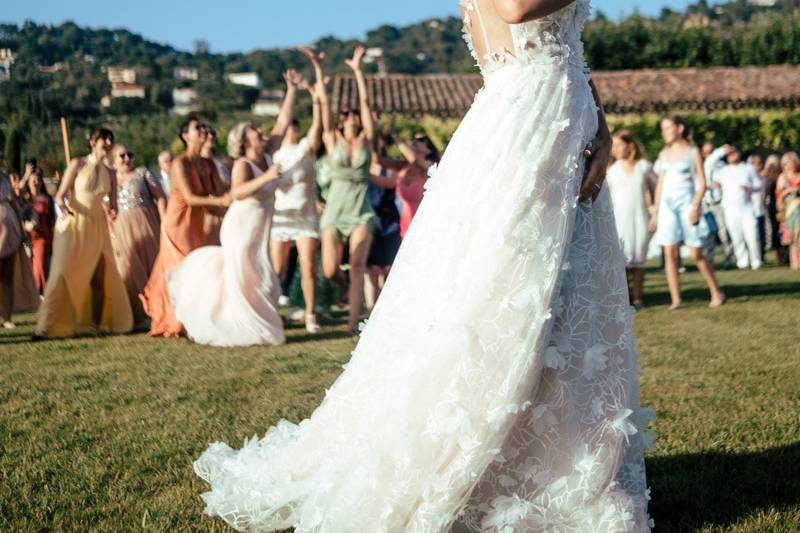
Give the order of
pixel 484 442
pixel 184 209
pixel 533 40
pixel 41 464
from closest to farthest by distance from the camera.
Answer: pixel 484 442, pixel 533 40, pixel 41 464, pixel 184 209

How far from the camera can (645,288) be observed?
49.5ft

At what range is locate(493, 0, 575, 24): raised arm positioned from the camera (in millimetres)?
3270

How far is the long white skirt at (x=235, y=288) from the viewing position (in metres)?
9.35

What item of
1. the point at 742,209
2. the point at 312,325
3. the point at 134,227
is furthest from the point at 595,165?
the point at 742,209

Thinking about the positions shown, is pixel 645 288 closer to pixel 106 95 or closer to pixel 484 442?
pixel 484 442

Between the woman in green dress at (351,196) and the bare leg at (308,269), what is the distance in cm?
15

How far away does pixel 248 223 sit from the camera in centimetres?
956

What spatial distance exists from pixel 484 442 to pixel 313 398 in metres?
3.39

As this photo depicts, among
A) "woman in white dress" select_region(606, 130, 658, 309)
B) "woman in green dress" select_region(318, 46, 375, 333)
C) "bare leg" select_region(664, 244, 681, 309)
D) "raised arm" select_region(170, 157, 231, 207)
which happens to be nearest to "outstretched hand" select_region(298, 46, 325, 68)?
"woman in green dress" select_region(318, 46, 375, 333)

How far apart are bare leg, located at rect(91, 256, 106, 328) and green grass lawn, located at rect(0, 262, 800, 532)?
28.8 inches

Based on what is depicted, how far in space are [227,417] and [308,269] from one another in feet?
16.1

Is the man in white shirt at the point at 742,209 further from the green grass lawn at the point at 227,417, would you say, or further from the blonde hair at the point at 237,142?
the blonde hair at the point at 237,142

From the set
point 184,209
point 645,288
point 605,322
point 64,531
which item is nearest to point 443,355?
point 605,322

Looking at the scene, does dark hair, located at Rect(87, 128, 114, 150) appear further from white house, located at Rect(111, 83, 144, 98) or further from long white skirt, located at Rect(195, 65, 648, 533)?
white house, located at Rect(111, 83, 144, 98)
